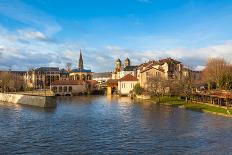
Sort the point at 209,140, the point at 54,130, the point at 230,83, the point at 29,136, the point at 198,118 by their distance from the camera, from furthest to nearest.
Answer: the point at 230,83 < the point at 198,118 < the point at 54,130 < the point at 29,136 < the point at 209,140

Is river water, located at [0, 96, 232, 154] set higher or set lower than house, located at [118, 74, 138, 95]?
lower

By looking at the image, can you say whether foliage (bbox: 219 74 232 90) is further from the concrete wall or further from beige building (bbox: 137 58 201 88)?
the concrete wall

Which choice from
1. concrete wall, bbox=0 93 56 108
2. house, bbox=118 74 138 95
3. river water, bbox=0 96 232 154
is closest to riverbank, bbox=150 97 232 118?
river water, bbox=0 96 232 154

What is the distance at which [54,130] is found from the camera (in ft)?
162

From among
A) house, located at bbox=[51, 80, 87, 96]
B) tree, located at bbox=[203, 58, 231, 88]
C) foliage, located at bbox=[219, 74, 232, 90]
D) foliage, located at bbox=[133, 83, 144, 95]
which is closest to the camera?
foliage, located at bbox=[219, 74, 232, 90]

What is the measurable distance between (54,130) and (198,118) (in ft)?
86.7

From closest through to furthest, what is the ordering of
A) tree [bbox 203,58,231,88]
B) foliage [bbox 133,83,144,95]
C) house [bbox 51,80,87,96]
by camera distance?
1. tree [bbox 203,58,231,88]
2. foliage [bbox 133,83,144,95]
3. house [bbox 51,80,87,96]

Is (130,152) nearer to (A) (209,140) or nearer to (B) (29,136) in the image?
(A) (209,140)

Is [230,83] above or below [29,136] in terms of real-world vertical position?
above

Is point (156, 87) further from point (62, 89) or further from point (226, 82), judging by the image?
point (62, 89)

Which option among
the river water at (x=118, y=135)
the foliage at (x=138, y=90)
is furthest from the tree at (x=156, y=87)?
the river water at (x=118, y=135)

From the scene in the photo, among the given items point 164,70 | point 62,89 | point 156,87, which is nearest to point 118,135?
point 156,87

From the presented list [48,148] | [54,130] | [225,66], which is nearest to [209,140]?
[48,148]

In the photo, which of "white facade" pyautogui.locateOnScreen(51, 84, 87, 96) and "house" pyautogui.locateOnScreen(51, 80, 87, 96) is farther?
"house" pyautogui.locateOnScreen(51, 80, 87, 96)
